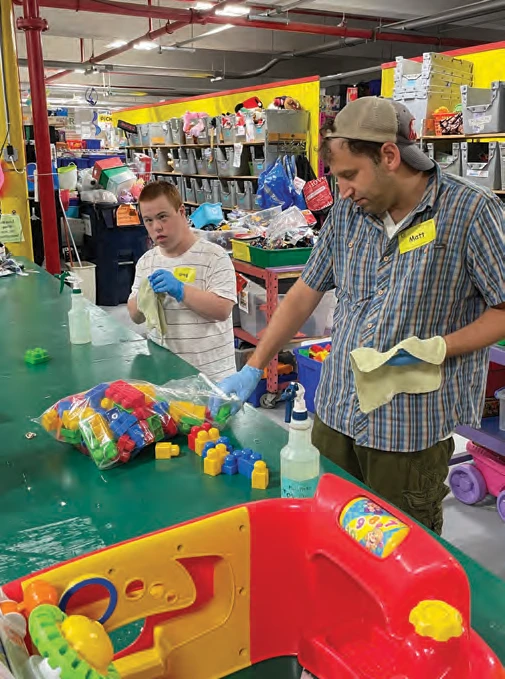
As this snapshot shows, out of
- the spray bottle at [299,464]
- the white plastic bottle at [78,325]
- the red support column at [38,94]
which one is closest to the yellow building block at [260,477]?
the spray bottle at [299,464]

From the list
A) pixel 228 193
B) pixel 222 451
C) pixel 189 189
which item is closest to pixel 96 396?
pixel 222 451

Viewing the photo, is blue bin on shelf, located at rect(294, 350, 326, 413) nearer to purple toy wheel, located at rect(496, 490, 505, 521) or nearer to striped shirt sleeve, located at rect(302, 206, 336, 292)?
purple toy wheel, located at rect(496, 490, 505, 521)

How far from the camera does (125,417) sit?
5.41ft

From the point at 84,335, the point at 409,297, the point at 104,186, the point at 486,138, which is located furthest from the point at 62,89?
the point at 409,297

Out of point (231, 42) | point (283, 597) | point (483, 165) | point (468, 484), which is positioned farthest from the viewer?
point (231, 42)

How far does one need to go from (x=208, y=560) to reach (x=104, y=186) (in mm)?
7402

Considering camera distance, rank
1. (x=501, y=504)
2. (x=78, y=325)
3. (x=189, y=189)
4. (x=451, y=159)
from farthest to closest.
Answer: (x=189, y=189) < (x=451, y=159) < (x=501, y=504) < (x=78, y=325)

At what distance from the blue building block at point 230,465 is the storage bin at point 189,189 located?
407 inches

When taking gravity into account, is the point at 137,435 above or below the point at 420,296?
below

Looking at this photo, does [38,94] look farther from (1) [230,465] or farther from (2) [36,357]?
(1) [230,465]

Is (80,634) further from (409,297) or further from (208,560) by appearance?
(409,297)

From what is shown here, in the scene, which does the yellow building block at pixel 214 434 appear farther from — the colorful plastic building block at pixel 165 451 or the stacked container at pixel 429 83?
the stacked container at pixel 429 83

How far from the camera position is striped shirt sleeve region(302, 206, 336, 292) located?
1.93 metres

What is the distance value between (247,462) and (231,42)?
13.3 meters
